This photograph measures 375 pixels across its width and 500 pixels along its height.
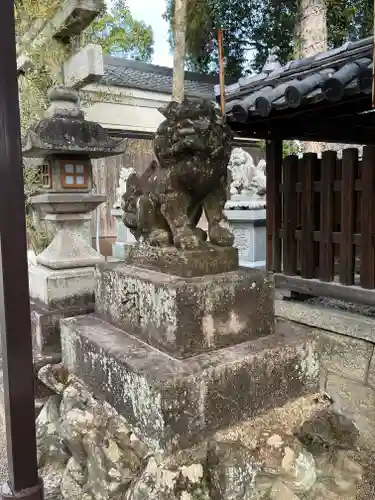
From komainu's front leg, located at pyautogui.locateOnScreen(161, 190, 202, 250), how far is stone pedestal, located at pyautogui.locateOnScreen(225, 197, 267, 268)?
4492mm

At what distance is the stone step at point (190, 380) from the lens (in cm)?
169

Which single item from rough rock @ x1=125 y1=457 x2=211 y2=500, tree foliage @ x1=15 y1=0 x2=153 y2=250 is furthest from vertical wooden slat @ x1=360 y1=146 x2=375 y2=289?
tree foliage @ x1=15 y1=0 x2=153 y2=250

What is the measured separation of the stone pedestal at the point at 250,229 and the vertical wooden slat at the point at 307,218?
334 cm

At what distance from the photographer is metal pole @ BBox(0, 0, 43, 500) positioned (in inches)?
54.1

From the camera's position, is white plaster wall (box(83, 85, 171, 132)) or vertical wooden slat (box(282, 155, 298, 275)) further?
white plaster wall (box(83, 85, 171, 132))

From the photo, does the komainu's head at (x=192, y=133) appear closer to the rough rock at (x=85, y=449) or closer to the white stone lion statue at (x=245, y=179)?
the rough rock at (x=85, y=449)

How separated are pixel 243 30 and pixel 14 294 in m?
14.1

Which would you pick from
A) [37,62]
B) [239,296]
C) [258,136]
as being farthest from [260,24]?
[239,296]

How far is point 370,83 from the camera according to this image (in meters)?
2.09

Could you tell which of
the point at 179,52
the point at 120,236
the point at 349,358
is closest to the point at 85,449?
the point at 349,358

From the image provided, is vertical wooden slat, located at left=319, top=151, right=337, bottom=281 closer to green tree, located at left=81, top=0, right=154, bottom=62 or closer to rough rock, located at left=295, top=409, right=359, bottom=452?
rough rock, located at left=295, top=409, right=359, bottom=452

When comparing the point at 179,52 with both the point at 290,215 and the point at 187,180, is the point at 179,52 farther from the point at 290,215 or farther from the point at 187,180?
the point at 187,180

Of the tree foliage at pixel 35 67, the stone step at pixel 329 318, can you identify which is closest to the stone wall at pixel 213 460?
the stone step at pixel 329 318

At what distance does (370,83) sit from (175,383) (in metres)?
1.80
